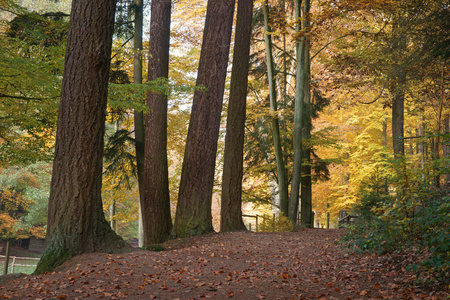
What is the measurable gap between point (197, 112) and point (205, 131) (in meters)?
0.49

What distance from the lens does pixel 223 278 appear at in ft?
16.9

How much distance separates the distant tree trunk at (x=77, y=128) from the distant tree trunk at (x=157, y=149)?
10.9 ft

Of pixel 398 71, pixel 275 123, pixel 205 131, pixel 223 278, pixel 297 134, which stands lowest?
pixel 223 278

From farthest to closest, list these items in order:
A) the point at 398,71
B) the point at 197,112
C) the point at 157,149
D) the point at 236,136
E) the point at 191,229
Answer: the point at 398,71, the point at 236,136, the point at 157,149, the point at 197,112, the point at 191,229

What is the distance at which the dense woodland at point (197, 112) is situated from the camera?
572 centimetres

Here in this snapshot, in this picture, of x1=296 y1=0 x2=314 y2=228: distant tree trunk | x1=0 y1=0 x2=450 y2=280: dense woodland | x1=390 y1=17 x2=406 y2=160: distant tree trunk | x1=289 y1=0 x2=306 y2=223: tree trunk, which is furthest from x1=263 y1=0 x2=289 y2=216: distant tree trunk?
x1=390 y1=17 x2=406 y2=160: distant tree trunk

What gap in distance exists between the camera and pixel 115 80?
11.6 meters

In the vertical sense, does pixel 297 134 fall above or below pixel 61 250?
above

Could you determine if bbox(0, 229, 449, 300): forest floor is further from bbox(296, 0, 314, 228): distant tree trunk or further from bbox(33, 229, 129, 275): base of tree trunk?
bbox(296, 0, 314, 228): distant tree trunk

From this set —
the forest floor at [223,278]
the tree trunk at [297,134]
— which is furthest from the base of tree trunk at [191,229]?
the tree trunk at [297,134]

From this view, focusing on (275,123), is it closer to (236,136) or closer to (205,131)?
(236,136)

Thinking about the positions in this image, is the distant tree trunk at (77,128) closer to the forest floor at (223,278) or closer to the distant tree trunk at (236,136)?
the forest floor at (223,278)

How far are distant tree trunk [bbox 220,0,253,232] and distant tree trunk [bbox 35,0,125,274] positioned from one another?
4562 millimetres

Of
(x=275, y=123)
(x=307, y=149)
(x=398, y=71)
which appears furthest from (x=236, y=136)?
(x=307, y=149)
